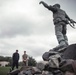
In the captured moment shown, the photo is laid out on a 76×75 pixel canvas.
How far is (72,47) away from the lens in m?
11.8

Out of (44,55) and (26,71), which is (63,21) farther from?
(26,71)

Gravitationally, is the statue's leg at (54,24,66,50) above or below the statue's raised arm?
below

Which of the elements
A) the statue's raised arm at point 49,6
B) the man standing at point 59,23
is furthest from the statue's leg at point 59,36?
the statue's raised arm at point 49,6

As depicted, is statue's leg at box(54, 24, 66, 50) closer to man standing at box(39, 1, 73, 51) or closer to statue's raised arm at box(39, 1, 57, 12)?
man standing at box(39, 1, 73, 51)

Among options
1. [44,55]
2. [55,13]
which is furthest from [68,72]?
[55,13]

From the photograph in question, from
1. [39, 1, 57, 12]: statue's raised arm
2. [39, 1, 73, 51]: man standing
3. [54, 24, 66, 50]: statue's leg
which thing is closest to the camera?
[54, 24, 66, 50]: statue's leg

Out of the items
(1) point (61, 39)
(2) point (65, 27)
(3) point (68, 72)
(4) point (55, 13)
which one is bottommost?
(3) point (68, 72)

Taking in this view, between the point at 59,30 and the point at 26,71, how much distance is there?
12.7 feet

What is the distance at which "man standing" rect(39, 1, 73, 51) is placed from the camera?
1452 centimetres

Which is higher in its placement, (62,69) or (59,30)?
(59,30)

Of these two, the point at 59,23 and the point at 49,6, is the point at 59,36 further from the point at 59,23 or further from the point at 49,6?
the point at 49,6

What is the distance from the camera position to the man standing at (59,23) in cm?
1452

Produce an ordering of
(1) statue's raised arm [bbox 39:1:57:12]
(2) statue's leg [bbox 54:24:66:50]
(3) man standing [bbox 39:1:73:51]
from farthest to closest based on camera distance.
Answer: (1) statue's raised arm [bbox 39:1:57:12] < (3) man standing [bbox 39:1:73:51] < (2) statue's leg [bbox 54:24:66:50]

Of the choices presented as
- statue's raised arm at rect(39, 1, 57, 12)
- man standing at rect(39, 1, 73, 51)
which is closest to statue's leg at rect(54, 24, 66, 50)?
man standing at rect(39, 1, 73, 51)
